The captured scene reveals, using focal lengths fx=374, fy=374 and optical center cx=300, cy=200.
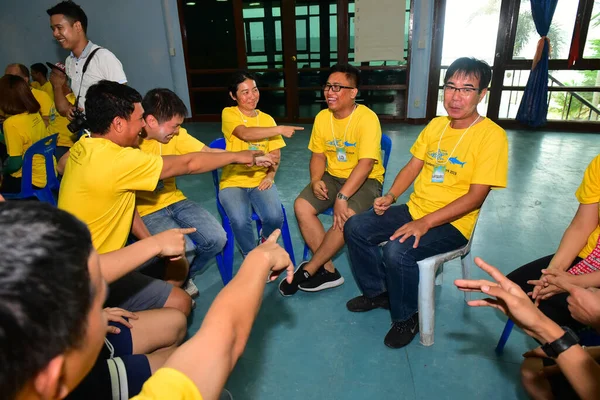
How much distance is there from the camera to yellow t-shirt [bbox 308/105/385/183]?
7.80 ft

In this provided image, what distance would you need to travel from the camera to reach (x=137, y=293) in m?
1.59

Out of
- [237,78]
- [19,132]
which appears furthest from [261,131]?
Result: [19,132]

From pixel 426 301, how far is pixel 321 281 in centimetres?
73

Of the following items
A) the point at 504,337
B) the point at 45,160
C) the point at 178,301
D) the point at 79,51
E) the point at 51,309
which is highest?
the point at 79,51

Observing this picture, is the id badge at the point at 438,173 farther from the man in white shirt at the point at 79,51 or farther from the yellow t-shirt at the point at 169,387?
the man in white shirt at the point at 79,51

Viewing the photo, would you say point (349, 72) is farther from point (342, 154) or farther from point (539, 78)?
point (539, 78)

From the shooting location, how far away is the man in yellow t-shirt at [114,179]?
61.2 inches

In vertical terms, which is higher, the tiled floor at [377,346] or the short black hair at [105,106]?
the short black hair at [105,106]

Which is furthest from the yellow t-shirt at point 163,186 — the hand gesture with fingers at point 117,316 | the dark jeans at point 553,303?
the dark jeans at point 553,303

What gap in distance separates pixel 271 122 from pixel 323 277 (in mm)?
1194

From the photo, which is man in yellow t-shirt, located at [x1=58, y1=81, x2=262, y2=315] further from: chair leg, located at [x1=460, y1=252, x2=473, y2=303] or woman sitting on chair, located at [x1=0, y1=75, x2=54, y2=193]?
woman sitting on chair, located at [x1=0, y1=75, x2=54, y2=193]

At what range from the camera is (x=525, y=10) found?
231 inches

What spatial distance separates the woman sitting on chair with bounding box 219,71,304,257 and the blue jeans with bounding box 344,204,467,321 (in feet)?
1.95

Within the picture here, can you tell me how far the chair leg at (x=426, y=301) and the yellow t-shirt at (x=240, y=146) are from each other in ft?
4.32
